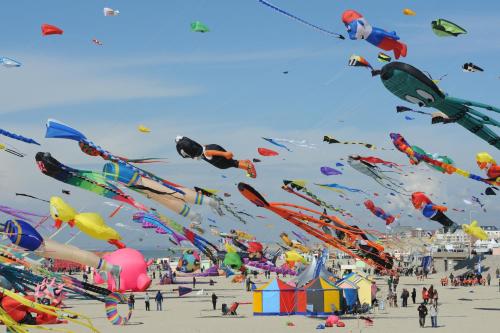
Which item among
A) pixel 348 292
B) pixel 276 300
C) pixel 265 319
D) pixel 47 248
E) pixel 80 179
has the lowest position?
pixel 265 319

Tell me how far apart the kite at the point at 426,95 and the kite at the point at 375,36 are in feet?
2.96

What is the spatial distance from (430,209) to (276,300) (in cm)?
796

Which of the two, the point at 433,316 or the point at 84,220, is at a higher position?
the point at 84,220

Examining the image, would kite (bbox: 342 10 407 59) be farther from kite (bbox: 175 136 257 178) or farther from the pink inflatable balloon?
the pink inflatable balloon

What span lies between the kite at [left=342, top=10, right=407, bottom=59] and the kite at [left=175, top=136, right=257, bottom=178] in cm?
530

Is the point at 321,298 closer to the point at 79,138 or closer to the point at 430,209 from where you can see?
the point at 430,209

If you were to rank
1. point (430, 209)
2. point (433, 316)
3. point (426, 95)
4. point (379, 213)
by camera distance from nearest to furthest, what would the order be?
point (426, 95) → point (433, 316) → point (430, 209) → point (379, 213)

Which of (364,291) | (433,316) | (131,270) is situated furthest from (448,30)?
(131,270)

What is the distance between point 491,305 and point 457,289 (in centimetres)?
1474

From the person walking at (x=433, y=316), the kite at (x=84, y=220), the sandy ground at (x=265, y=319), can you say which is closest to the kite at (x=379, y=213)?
the sandy ground at (x=265, y=319)

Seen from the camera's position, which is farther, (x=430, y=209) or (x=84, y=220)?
(x=430, y=209)

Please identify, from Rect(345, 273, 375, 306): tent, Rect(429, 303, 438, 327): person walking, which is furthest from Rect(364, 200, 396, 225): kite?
Rect(429, 303, 438, 327): person walking

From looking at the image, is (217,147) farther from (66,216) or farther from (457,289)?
(457,289)

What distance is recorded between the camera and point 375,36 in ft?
55.9
